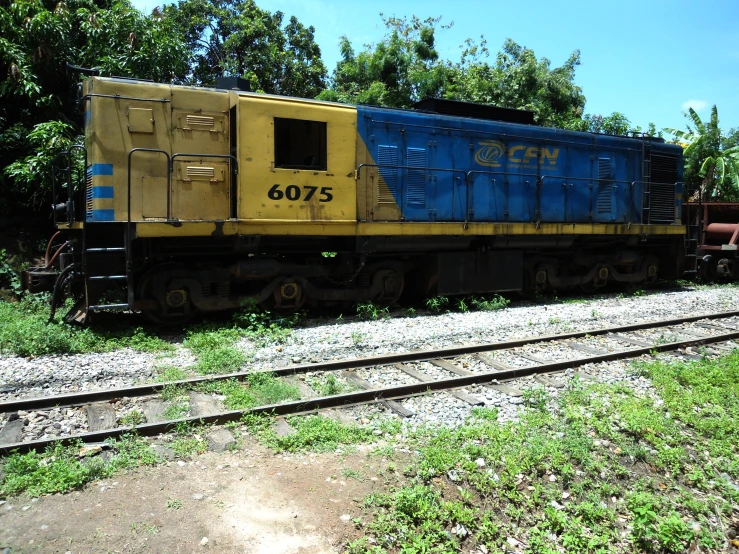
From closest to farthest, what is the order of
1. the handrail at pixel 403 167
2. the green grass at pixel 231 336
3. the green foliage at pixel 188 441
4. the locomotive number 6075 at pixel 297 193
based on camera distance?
the green foliage at pixel 188 441 < the green grass at pixel 231 336 < the locomotive number 6075 at pixel 297 193 < the handrail at pixel 403 167

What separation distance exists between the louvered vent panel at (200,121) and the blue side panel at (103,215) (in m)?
1.66

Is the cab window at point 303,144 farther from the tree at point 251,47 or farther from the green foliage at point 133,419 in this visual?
the tree at point 251,47

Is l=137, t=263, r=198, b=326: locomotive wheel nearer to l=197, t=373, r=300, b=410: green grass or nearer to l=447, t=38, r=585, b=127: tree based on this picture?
l=197, t=373, r=300, b=410: green grass

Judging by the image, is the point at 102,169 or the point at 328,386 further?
the point at 102,169

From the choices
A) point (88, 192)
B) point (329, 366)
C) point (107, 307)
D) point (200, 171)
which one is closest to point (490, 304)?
point (329, 366)

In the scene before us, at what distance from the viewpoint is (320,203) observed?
28.2 feet

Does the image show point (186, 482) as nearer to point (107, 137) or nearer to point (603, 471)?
point (603, 471)

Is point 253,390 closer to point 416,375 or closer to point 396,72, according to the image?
point 416,375

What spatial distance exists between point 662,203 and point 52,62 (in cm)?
1371

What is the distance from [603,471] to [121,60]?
1159 centimetres

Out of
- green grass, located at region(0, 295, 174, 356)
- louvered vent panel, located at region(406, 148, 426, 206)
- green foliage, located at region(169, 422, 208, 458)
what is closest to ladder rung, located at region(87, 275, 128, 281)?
green grass, located at region(0, 295, 174, 356)

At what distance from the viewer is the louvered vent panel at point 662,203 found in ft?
41.2

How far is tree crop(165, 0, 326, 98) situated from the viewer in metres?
18.7

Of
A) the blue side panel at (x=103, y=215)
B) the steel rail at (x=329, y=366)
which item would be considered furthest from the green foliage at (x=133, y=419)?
the blue side panel at (x=103, y=215)
